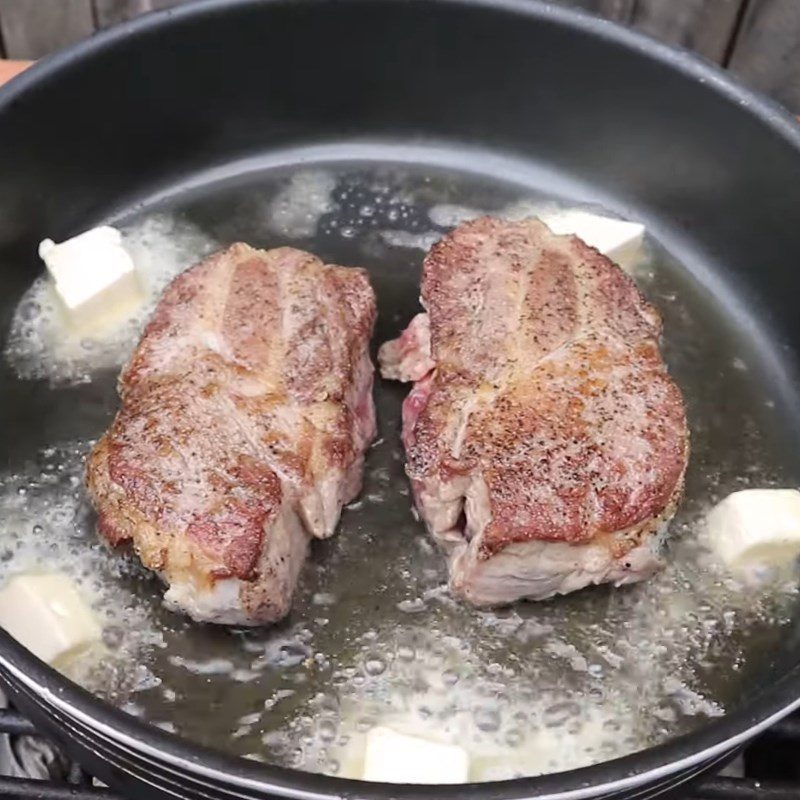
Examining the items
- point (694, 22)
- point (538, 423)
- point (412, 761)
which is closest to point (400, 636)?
point (412, 761)

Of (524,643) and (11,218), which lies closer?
(524,643)

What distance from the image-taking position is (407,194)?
213 centimetres

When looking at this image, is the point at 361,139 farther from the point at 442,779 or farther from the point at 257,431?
the point at 442,779

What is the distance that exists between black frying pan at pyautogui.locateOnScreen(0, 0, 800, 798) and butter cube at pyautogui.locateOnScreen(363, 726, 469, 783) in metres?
0.13

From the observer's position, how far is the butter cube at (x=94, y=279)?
179 centimetres

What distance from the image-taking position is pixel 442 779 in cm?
133

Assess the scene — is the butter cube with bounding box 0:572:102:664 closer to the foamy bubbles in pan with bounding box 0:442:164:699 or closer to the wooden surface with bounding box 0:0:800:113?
the foamy bubbles in pan with bounding box 0:442:164:699

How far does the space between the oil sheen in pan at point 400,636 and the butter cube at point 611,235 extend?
12.2 inches

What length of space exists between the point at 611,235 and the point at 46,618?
1244 mm

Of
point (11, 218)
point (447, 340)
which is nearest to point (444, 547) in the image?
point (447, 340)

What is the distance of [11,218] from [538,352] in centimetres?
101

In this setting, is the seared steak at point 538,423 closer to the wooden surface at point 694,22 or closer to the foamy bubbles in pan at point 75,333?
the foamy bubbles in pan at point 75,333

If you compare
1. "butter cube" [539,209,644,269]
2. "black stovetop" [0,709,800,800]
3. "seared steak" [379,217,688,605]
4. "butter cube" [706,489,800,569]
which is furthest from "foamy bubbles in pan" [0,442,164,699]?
"butter cube" [539,209,644,269]

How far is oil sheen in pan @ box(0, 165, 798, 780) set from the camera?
1.43 meters
